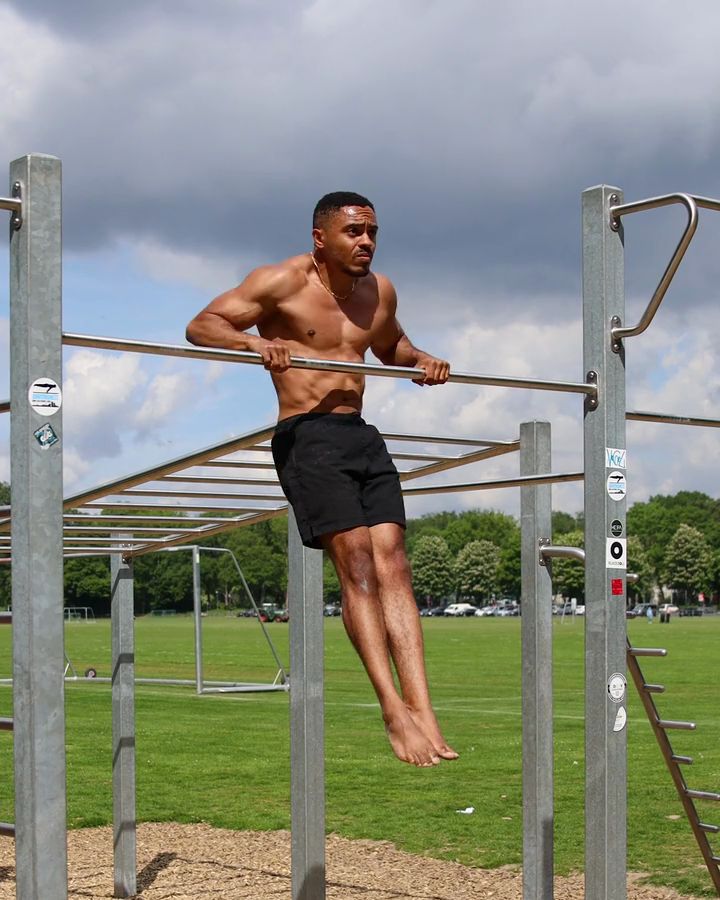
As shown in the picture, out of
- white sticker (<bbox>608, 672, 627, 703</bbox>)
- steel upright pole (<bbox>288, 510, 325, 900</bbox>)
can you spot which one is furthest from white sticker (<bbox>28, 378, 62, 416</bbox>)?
steel upright pole (<bbox>288, 510, 325, 900</bbox>)

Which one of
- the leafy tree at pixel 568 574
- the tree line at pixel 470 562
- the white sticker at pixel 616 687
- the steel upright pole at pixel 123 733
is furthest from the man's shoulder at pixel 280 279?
the leafy tree at pixel 568 574

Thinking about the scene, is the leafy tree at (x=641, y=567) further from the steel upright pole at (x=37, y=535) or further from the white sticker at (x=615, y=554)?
the steel upright pole at (x=37, y=535)

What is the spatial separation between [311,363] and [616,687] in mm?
1659

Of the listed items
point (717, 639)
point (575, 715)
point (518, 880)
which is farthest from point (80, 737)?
point (717, 639)

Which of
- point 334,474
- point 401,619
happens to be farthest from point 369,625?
point 334,474

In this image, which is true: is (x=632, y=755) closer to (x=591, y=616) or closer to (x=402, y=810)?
(x=402, y=810)

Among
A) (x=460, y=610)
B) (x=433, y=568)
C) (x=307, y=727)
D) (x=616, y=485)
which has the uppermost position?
(x=616, y=485)

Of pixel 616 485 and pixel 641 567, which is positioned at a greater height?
pixel 616 485

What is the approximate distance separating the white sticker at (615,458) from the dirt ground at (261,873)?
3.44 m

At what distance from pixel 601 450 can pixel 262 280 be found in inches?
52.9

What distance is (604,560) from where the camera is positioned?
4.75 meters

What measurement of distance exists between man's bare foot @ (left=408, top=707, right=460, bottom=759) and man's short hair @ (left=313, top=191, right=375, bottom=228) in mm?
1631

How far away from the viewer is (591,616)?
4.78m

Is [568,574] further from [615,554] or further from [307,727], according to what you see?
[615,554]
